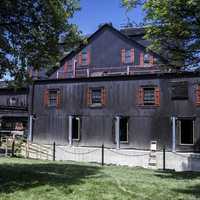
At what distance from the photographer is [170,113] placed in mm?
30844

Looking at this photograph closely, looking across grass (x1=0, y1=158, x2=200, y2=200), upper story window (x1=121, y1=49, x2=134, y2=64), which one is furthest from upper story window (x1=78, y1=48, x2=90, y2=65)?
grass (x1=0, y1=158, x2=200, y2=200)

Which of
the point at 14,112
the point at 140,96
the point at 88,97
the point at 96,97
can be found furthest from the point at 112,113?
the point at 14,112

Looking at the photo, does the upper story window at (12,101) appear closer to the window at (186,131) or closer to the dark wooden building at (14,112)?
the dark wooden building at (14,112)

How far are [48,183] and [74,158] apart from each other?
66.4 feet

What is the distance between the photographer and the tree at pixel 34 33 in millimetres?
14797

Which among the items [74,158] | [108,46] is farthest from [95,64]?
[74,158]

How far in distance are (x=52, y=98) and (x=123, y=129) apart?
25.3ft

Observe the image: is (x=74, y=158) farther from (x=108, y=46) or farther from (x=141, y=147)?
(x=108, y=46)

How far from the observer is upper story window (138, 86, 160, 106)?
3133 cm

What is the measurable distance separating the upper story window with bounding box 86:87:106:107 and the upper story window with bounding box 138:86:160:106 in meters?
3.37

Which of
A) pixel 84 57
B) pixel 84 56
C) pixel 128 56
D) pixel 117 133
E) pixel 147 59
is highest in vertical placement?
pixel 84 56

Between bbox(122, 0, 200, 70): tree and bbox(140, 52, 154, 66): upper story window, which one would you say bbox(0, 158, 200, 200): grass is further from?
bbox(140, 52, 154, 66): upper story window

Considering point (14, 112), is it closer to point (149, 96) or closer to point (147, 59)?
point (147, 59)

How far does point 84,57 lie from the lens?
40000 millimetres
